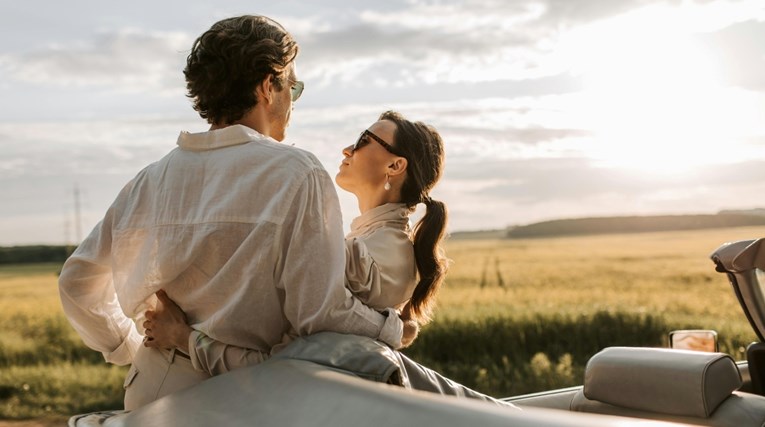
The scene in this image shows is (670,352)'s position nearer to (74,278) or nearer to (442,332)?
(74,278)

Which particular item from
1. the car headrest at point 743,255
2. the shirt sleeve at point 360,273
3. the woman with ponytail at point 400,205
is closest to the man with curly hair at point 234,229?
the shirt sleeve at point 360,273

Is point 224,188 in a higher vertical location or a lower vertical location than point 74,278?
higher

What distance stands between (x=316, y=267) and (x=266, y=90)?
1.36ft

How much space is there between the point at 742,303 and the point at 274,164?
1607mm

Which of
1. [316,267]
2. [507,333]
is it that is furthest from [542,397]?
[507,333]

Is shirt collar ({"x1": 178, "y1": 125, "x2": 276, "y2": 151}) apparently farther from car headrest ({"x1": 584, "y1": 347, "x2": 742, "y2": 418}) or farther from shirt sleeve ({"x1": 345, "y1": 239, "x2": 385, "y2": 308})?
car headrest ({"x1": 584, "y1": 347, "x2": 742, "y2": 418})

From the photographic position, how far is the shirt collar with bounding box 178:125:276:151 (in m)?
1.64

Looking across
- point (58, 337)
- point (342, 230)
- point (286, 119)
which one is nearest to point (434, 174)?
point (286, 119)

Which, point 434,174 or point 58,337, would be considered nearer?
point 434,174

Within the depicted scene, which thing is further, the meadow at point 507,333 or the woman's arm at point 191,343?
the meadow at point 507,333

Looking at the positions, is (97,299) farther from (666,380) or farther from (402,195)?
(666,380)

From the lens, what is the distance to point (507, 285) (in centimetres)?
981

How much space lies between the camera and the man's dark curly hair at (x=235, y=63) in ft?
5.52

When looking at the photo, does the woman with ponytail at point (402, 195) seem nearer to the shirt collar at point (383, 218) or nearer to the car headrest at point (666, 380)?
the shirt collar at point (383, 218)
